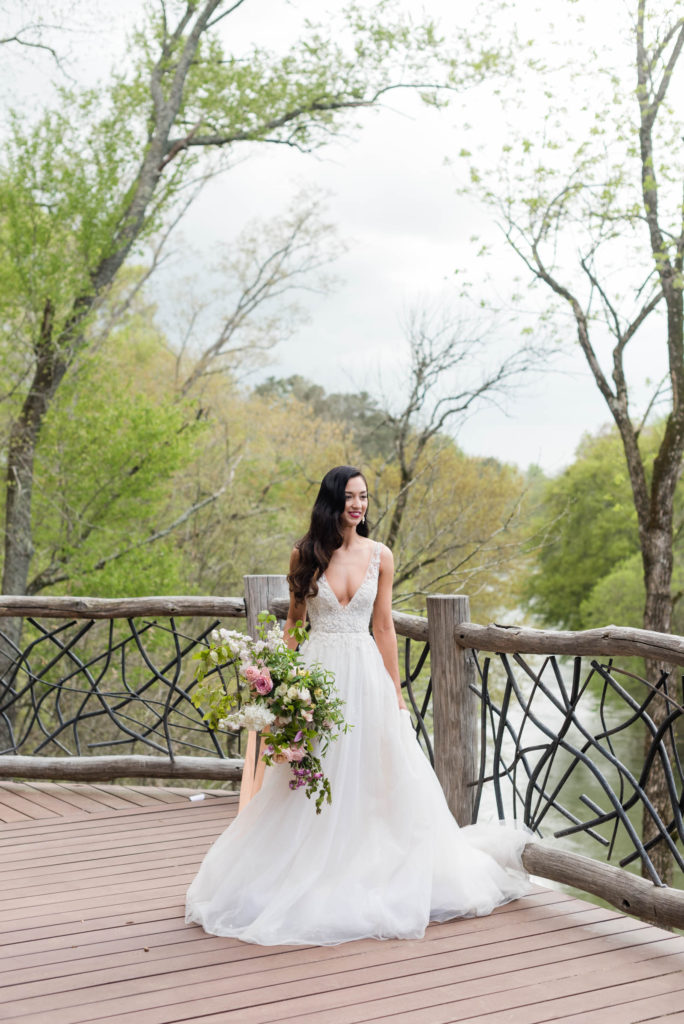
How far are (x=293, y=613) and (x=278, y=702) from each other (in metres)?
0.54

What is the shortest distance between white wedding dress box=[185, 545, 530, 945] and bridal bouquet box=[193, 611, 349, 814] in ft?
0.47

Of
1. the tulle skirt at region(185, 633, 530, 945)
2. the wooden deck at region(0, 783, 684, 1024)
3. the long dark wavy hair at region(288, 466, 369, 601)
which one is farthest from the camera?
the long dark wavy hair at region(288, 466, 369, 601)

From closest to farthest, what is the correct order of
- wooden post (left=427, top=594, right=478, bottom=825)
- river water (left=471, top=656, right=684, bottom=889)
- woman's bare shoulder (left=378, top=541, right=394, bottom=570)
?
woman's bare shoulder (left=378, top=541, right=394, bottom=570)
wooden post (left=427, top=594, right=478, bottom=825)
river water (left=471, top=656, right=684, bottom=889)

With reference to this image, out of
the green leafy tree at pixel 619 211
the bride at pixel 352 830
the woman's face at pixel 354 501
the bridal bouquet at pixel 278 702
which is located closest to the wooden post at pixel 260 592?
the bride at pixel 352 830

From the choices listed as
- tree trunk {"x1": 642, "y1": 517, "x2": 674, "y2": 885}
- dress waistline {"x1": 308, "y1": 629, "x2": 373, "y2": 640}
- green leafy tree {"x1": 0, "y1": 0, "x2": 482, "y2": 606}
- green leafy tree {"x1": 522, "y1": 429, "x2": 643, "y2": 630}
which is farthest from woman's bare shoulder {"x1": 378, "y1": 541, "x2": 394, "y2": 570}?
green leafy tree {"x1": 522, "y1": 429, "x2": 643, "y2": 630}

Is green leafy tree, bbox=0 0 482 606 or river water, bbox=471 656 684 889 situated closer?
green leafy tree, bbox=0 0 482 606

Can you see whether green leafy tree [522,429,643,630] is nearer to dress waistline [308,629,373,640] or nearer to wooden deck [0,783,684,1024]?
dress waistline [308,629,373,640]

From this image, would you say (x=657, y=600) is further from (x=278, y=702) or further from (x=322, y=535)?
(x=278, y=702)

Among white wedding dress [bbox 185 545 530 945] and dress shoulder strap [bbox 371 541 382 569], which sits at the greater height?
dress shoulder strap [bbox 371 541 382 569]

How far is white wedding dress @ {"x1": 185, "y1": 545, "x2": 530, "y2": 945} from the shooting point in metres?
3.18

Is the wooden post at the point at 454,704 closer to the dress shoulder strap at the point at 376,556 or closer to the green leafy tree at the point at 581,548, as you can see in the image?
the dress shoulder strap at the point at 376,556

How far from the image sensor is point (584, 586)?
81.8 ft

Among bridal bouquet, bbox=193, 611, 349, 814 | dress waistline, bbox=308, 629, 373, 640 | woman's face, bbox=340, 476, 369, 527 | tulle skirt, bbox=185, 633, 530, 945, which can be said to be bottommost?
tulle skirt, bbox=185, 633, 530, 945

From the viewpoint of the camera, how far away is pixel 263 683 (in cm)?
321
